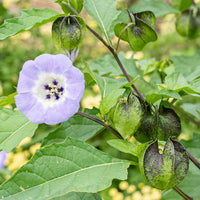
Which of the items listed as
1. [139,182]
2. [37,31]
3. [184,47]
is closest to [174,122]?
[139,182]

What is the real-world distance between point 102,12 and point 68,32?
14 centimetres

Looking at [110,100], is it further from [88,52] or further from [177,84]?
[88,52]

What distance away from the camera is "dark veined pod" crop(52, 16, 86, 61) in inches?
22.7

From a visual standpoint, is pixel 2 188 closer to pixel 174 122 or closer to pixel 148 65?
pixel 174 122

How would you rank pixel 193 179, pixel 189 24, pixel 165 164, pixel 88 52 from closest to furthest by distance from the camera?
pixel 165 164
pixel 193 179
pixel 189 24
pixel 88 52

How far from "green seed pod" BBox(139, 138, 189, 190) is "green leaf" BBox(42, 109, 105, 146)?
0.55 feet

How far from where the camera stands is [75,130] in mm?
657

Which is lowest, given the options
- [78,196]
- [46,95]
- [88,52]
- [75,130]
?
[88,52]

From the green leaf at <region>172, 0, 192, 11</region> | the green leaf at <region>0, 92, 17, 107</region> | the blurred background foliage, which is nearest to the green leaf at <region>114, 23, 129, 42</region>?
the green leaf at <region>0, 92, 17, 107</region>

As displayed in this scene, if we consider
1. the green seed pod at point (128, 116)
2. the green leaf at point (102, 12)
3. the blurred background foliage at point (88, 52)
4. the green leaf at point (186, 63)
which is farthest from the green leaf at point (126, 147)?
the blurred background foliage at point (88, 52)

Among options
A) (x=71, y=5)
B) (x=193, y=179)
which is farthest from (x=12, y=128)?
(x=193, y=179)

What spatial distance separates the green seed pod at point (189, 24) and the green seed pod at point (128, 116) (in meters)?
0.52

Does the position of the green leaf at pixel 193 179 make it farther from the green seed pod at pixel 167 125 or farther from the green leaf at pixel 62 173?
the green leaf at pixel 62 173

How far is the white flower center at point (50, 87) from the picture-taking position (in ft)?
1.81
